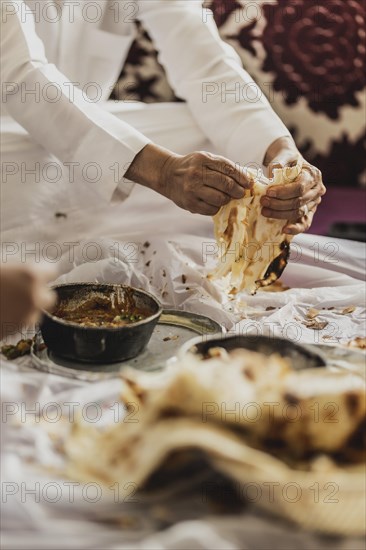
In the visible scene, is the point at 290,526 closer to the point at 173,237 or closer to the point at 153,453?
the point at 153,453

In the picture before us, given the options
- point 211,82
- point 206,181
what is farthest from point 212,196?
point 211,82

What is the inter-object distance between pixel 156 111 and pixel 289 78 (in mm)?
582

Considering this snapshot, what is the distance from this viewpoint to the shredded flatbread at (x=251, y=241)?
1503 millimetres

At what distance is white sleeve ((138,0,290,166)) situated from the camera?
1.85 meters

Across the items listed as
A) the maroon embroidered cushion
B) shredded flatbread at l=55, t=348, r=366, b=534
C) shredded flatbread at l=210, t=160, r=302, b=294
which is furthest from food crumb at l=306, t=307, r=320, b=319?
the maroon embroidered cushion

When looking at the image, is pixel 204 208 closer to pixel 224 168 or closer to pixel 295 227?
pixel 224 168

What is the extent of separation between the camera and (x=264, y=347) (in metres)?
1.03

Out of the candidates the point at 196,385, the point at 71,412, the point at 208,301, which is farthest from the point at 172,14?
the point at 196,385

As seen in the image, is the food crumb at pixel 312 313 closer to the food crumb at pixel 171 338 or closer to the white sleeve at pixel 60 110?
the food crumb at pixel 171 338

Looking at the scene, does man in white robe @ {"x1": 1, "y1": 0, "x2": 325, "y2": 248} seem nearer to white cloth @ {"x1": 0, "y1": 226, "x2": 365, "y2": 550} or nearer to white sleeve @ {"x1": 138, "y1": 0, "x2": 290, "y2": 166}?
white sleeve @ {"x1": 138, "y1": 0, "x2": 290, "y2": 166}

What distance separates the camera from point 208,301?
1529 millimetres

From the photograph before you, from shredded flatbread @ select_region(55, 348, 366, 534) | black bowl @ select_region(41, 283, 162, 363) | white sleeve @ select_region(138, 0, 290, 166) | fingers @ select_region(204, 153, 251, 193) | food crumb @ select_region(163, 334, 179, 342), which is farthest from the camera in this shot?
white sleeve @ select_region(138, 0, 290, 166)

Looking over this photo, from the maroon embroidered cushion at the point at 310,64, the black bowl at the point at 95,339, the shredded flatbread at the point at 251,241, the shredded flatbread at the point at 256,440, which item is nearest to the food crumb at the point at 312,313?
the shredded flatbread at the point at 251,241

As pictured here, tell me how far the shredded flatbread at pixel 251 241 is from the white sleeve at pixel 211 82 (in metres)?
0.32
